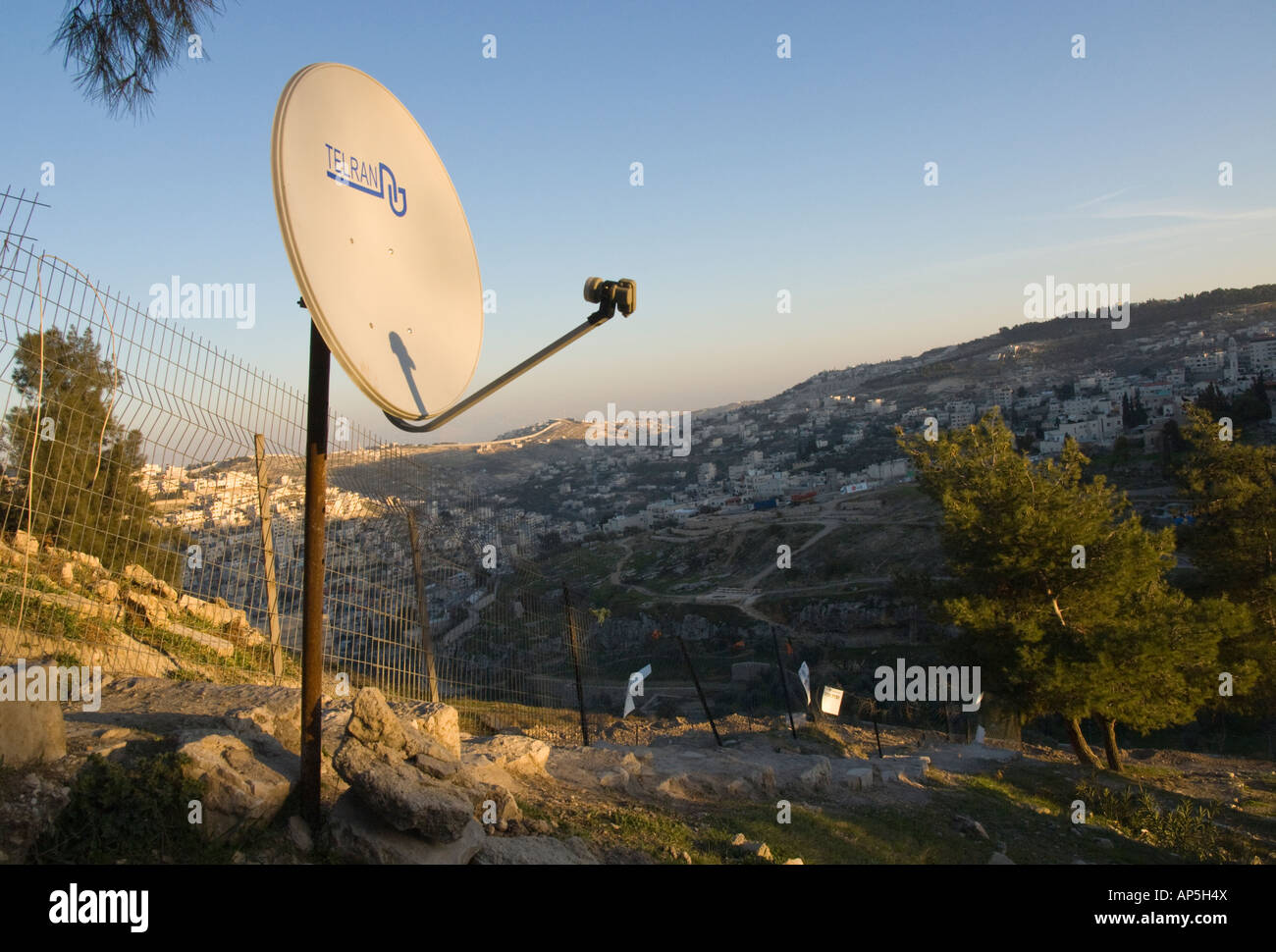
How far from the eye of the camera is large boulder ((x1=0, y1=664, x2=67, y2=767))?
367 centimetres

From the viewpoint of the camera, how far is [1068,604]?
1656 cm

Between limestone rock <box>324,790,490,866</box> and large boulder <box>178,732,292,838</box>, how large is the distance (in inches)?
12.9

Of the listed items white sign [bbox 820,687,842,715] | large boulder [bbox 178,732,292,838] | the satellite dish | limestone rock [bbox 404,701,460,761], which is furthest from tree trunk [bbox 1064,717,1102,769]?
large boulder [bbox 178,732,292,838]

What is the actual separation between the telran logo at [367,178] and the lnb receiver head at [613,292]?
124cm

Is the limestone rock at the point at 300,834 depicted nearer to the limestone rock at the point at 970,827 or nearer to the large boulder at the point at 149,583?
the large boulder at the point at 149,583

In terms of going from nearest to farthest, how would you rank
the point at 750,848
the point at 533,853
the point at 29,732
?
the point at 29,732 < the point at 533,853 < the point at 750,848

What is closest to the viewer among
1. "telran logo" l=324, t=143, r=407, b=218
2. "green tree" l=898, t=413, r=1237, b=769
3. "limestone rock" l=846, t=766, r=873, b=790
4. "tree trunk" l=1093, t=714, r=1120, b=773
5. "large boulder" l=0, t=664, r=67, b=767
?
"large boulder" l=0, t=664, r=67, b=767

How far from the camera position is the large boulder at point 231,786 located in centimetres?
381

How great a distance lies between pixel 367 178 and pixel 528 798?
15.1 ft

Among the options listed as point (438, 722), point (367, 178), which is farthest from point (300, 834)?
point (367, 178)

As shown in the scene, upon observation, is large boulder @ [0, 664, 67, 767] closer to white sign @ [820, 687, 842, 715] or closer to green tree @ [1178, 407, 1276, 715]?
white sign @ [820, 687, 842, 715]

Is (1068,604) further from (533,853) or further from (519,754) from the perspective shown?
(533,853)
